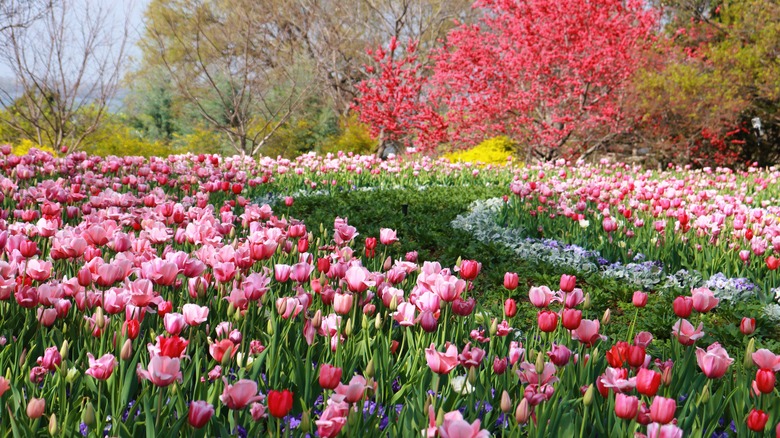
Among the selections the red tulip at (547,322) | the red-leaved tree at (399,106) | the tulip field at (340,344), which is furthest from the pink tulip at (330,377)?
the red-leaved tree at (399,106)

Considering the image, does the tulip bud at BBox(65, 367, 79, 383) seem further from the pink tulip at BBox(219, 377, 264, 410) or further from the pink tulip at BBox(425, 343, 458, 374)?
the pink tulip at BBox(425, 343, 458, 374)

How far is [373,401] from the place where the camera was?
194 centimetres

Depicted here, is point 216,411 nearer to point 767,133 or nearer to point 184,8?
point 767,133

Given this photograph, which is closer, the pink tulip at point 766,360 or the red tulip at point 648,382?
the red tulip at point 648,382

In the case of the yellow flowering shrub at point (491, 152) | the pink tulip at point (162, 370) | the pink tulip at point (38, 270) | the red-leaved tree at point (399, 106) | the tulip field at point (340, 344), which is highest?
the red-leaved tree at point (399, 106)

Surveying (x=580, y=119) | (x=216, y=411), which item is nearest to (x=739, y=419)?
(x=216, y=411)

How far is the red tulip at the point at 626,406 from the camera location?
1.50 meters

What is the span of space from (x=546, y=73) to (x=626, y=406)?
43.8ft

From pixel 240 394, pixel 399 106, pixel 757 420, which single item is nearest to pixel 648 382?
pixel 757 420

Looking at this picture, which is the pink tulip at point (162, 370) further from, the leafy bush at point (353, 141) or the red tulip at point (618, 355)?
the leafy bush at point (353, 141)

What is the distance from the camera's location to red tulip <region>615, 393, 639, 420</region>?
1.50 m

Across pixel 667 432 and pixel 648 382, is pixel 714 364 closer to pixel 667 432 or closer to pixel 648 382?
pixel 648 382

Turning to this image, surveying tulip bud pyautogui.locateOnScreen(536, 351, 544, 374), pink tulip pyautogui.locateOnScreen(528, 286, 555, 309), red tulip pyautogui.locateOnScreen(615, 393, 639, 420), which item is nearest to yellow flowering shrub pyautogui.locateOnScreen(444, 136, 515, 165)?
pink tulip pyautogui.locateOnScreen(528, 286, 555, 309)

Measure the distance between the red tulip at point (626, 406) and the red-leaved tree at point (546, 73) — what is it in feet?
41.2
